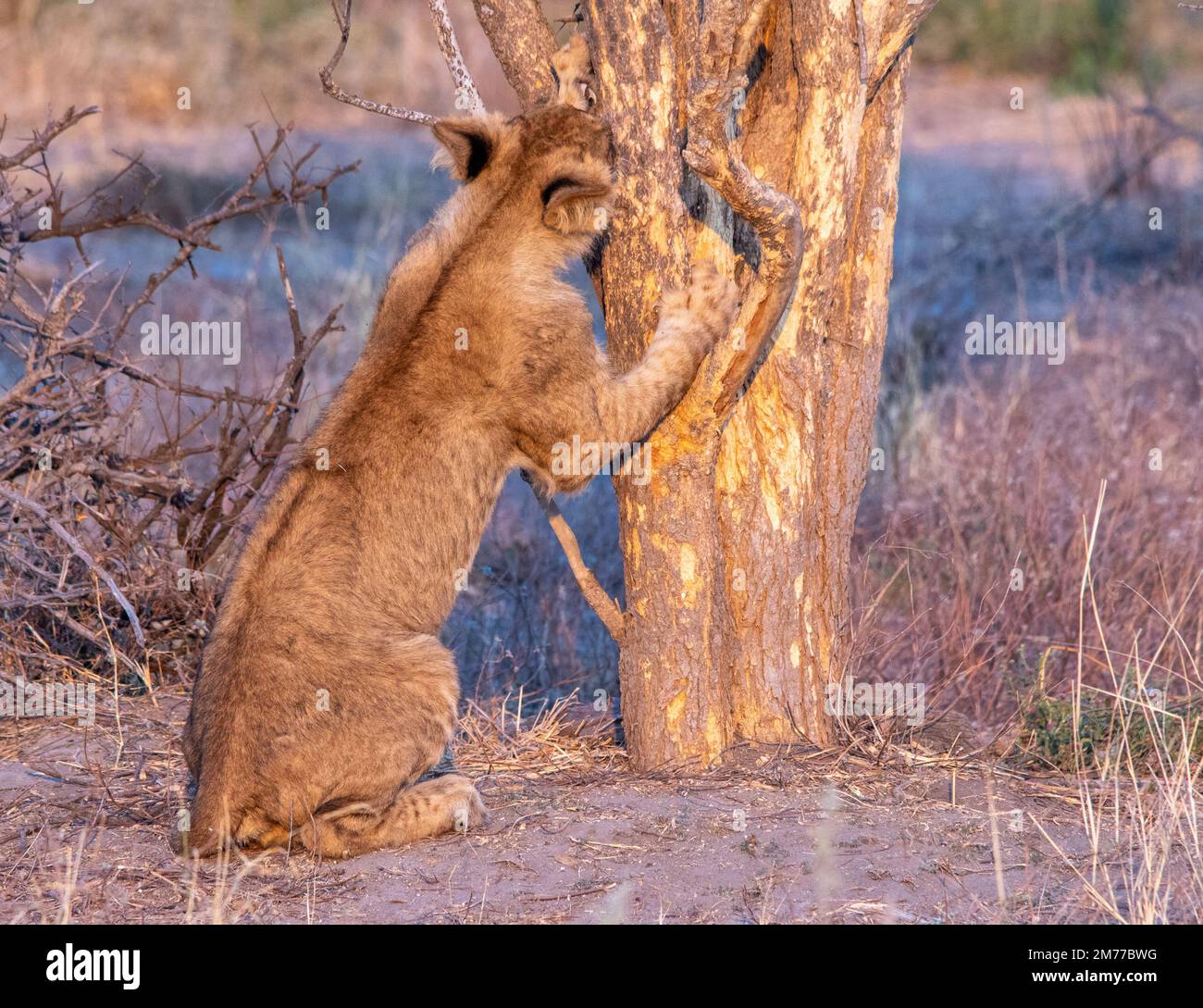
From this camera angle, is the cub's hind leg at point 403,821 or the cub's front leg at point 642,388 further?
the cub's front leg at point 642,388

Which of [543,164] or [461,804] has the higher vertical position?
[543,164]

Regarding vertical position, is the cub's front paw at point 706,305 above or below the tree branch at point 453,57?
below

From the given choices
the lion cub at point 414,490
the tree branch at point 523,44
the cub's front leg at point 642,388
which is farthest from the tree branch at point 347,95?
the cub's front leg at point 642,388

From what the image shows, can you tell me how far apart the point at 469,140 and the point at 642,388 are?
3.58ft

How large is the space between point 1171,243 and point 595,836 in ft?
32.4

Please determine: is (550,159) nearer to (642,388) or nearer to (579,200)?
(579,200)

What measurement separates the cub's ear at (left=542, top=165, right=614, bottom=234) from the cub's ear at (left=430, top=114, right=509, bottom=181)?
327 mm

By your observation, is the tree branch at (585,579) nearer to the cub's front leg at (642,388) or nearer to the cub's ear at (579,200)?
the cub's front leg at (642,388)

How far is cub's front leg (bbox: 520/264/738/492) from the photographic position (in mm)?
5004

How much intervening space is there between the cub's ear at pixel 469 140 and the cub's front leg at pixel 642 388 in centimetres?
84

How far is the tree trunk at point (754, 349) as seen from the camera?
5.00 m

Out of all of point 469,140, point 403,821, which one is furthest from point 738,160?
point 403,821

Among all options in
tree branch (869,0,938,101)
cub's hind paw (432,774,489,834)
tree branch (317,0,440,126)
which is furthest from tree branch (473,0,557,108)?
cub's hind paw (432,774,489,834)

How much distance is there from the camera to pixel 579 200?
16.7 feet
